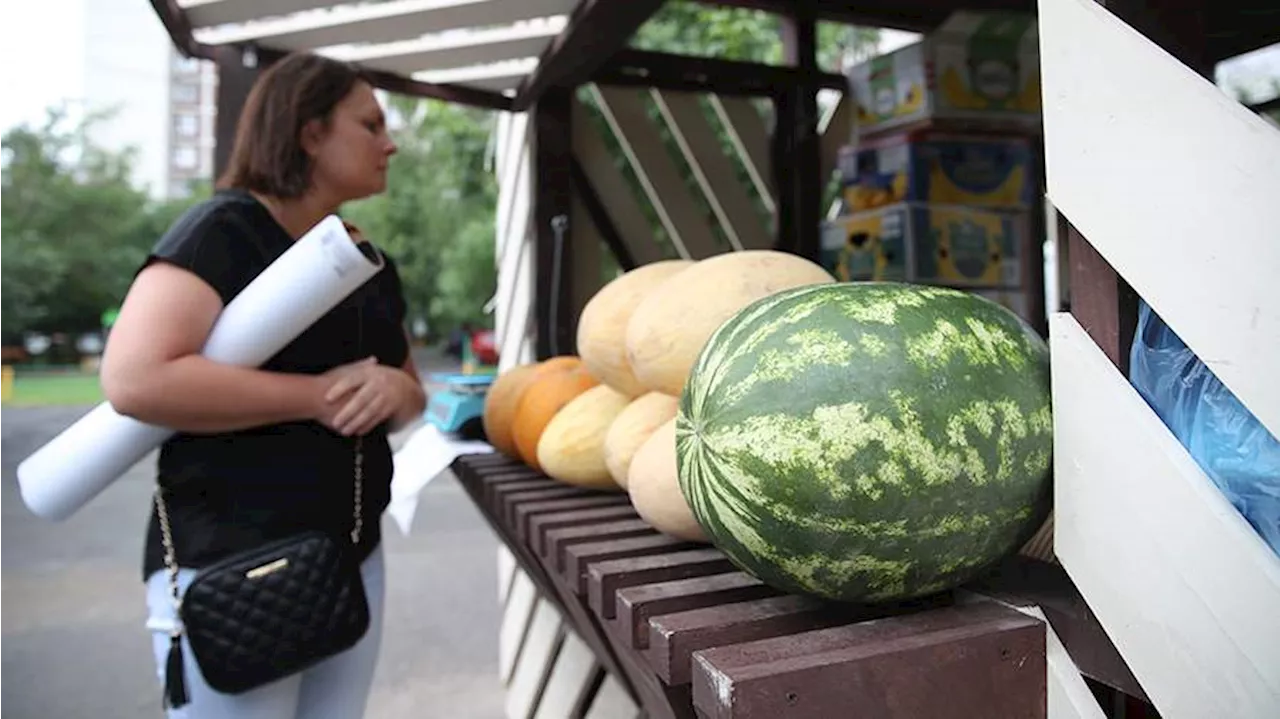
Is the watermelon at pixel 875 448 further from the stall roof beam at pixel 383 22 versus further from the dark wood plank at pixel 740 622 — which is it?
the stall roof beam at pixel 383 22

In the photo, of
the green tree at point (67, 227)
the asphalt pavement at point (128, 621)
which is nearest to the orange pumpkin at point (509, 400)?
the asphalt pavement at point (128, 621)

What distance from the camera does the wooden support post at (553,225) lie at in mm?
3113

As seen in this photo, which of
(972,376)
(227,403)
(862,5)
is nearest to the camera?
(972,376)

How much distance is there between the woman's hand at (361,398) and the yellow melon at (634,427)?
0.41 metres

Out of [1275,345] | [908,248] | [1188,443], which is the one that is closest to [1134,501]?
[1188,443]

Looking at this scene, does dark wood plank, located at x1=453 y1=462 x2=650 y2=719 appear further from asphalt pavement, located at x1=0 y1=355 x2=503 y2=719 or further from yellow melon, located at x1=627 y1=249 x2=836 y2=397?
asphalt pavement, located at x1=0 y1=355 x2=503 y2=719

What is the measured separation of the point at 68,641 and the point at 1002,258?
15.5 feet

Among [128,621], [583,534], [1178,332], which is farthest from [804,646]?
[128,621]

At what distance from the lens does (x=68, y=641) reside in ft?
14.9

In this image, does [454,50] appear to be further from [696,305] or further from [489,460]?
[696,305]

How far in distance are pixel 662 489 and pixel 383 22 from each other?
201cm

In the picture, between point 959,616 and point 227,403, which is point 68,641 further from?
point 959,616

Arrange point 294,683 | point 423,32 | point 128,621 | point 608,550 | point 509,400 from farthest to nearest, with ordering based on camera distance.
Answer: point 128,621, point 423,32, point 509,400, point 294,683, point 608,550

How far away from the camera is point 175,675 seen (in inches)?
55.2
